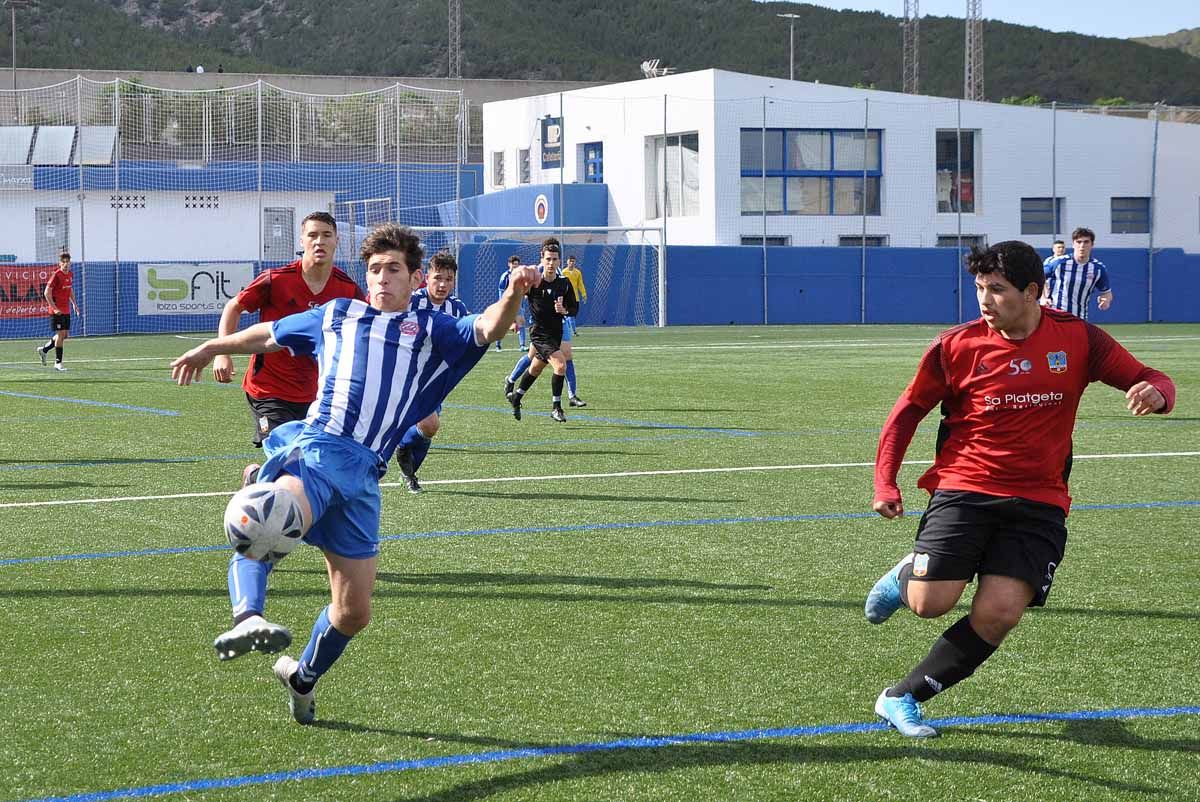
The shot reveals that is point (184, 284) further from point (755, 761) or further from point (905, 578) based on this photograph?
point (755, 761)

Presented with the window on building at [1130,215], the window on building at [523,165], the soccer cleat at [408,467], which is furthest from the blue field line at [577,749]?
the window on building at [523,165]

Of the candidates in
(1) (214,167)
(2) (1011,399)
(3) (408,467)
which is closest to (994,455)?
(2) (1011,399)

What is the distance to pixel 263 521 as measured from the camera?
4.60 metres

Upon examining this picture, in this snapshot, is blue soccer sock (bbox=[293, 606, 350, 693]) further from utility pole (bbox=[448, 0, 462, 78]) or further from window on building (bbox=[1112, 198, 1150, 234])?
utility pole (bbox=[448, 0, 462, 78])

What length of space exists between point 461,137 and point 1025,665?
41.2 m

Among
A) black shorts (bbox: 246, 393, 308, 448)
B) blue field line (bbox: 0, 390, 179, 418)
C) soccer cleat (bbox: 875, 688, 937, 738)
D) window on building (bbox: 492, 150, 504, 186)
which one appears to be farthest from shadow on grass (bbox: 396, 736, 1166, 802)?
window on building (bbox: 492, 150, 504, 186)

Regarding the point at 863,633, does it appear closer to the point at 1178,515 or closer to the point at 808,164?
the point at 1178,515

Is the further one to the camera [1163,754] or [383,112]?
[383,112]

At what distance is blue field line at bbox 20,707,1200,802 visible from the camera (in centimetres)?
454

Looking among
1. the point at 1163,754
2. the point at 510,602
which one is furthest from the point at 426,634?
the point at 1163,754

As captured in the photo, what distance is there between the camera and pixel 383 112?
46.8 meters

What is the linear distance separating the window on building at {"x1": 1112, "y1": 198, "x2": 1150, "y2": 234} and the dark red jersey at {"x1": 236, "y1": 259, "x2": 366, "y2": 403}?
45.6m

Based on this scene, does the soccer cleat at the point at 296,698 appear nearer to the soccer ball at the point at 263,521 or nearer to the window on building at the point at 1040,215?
the soccer ball at the point at 263,521

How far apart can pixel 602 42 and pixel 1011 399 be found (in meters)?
175
